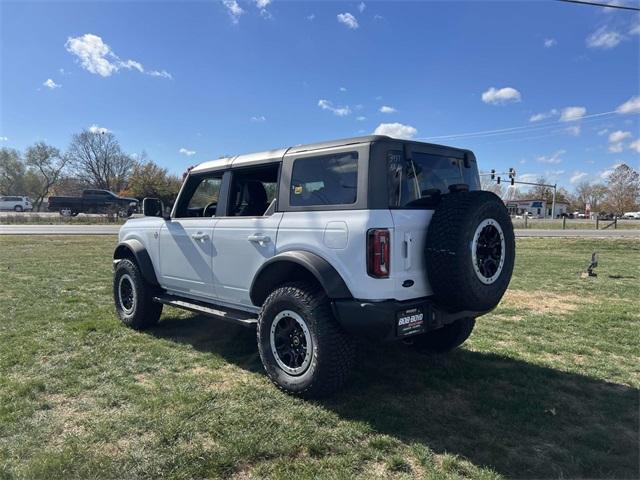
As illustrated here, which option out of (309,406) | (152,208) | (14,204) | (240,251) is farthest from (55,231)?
(14,204)

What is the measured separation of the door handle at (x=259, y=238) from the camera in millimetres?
4004

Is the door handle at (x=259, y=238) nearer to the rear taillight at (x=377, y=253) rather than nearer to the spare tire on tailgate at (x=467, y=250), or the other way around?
the rear taillight at (x=377, y=253)

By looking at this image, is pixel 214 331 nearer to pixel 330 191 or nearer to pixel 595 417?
pixel 330 191

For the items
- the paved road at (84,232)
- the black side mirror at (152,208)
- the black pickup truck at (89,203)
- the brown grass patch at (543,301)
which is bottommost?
the brown grass patch at (543,301)

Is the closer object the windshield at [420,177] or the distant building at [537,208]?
the windshield at [420,177]

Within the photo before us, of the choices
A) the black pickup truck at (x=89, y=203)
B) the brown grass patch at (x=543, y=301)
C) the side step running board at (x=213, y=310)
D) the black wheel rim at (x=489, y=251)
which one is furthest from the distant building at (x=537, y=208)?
the black wheel rim at (x=489, y=251)

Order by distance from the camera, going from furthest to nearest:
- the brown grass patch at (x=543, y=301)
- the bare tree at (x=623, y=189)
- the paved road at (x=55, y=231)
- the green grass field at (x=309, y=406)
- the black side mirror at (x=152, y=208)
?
the bare tree at (x=623, y=189)
the paved road at (x=55, y=231)
the brown grass patch at (x=543, y=301)
the black side mirror at (x=152, y=208)
the green grass field at (x=309, y=406)

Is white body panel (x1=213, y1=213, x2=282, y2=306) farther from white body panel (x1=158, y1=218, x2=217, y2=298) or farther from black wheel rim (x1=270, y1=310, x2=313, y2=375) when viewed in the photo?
black wheel rim (x1=270, y1=310, x2=313, y2=375)

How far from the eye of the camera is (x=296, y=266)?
149 inches

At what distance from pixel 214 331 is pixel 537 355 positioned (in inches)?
145

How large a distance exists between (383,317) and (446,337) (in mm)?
1644

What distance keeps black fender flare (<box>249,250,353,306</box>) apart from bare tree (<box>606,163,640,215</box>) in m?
51.7

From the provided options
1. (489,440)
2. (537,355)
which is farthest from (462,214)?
(537,355)

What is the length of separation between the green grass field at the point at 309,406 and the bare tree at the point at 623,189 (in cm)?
4968
